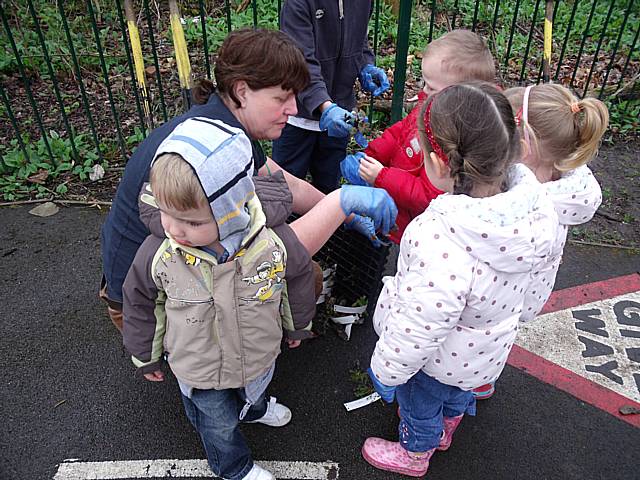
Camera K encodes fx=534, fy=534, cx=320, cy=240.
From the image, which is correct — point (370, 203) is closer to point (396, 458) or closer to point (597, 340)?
point (396, 458)

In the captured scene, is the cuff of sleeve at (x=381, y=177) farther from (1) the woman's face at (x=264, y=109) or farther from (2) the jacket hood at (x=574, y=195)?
(2) the jacket hood at (x=574, y=195)

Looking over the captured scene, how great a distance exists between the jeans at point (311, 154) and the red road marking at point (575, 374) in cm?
155

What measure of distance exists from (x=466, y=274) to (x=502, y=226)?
0.17 m

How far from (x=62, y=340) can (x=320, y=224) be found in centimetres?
178

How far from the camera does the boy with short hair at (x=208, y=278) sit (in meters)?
1.47

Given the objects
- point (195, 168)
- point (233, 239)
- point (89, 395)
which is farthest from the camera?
point (89, 395)

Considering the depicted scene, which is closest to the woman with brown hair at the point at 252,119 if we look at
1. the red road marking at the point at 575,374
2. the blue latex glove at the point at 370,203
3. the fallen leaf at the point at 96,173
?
the blue latex glove at the point at 370,203

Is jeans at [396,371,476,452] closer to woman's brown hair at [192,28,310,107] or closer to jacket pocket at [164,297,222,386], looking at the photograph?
jacket pocket at [164,297,222,386]

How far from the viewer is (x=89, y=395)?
2611 millimetres

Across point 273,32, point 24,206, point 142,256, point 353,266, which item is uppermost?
point 273,32

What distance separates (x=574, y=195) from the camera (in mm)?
1946

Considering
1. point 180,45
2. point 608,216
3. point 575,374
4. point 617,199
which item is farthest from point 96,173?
point 617,199

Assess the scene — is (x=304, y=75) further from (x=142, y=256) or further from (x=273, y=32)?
(x=142, y=256)

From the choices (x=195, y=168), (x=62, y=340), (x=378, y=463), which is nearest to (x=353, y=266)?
(x=378, y=463)
